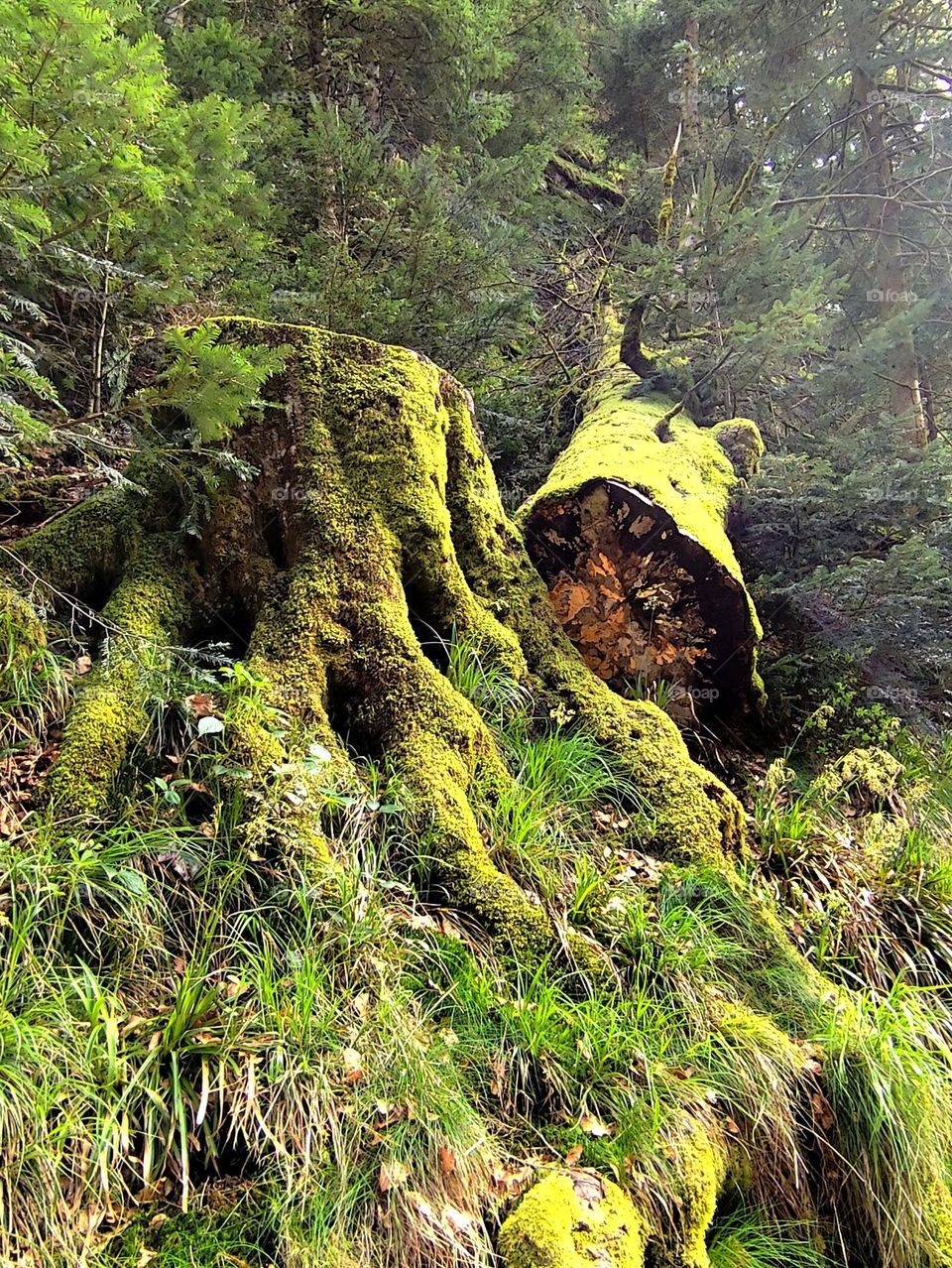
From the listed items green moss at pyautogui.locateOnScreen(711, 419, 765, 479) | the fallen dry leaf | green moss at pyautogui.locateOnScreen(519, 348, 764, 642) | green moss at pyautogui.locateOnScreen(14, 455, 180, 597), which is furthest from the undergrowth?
→ green moss at pyautogui.locateOnScreen(711, 419, 765, 479)

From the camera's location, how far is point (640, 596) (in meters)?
4.27

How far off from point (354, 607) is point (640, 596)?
194 centimetres

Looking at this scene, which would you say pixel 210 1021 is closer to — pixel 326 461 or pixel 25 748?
pixel 25 748

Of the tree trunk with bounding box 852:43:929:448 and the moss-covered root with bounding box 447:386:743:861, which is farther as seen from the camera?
the tree trunk with bounding box 852:43:929:448

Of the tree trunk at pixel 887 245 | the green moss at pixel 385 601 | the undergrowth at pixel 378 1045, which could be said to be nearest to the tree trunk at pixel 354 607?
the green moss at pixel 385 601

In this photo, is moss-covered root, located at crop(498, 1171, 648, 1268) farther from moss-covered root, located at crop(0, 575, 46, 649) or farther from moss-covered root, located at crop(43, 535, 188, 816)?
moss-covered root, located at crop(0, 575, 46, 649)

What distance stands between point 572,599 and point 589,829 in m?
1.65

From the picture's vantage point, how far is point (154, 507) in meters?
3.29

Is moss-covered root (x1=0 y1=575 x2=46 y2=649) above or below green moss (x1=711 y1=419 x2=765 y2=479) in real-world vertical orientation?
below

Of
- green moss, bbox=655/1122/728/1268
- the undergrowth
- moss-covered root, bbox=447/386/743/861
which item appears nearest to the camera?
the undergrowth

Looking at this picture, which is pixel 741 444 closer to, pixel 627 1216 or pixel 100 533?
pixel 100 533

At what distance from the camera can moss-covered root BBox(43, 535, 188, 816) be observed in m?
2.30

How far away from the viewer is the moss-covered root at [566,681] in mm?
3359

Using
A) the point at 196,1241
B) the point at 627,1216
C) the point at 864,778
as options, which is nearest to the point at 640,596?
the point at 864,778
